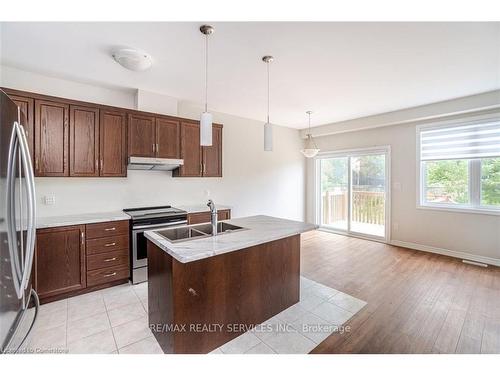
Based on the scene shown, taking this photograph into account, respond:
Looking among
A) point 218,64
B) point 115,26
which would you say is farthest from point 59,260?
point 218,64

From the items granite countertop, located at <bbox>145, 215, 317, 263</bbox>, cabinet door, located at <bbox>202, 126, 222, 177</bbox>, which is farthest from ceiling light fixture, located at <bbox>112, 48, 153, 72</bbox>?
granite countertop, located at <bbox>145, 215, 317, 263</bbox>

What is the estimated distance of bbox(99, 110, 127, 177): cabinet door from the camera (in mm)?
3008

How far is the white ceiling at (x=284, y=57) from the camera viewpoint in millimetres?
2027

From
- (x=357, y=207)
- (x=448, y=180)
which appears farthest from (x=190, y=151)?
(x=448, y=180)

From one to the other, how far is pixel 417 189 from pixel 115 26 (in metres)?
5.22

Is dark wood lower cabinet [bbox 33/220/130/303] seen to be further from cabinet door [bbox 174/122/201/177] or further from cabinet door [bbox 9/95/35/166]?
cabinet door [bbox 174/122/201/177]

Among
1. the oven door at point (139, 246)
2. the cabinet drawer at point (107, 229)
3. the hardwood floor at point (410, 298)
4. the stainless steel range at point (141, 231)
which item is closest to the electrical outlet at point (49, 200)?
the cabinet drawer at point (107, 229)

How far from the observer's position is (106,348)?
188cm

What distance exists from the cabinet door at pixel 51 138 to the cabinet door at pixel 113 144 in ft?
1.20

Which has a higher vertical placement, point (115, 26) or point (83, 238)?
point (115, 26)

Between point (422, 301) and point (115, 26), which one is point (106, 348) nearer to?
point (115, 26)

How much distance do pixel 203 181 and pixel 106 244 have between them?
1.91m
